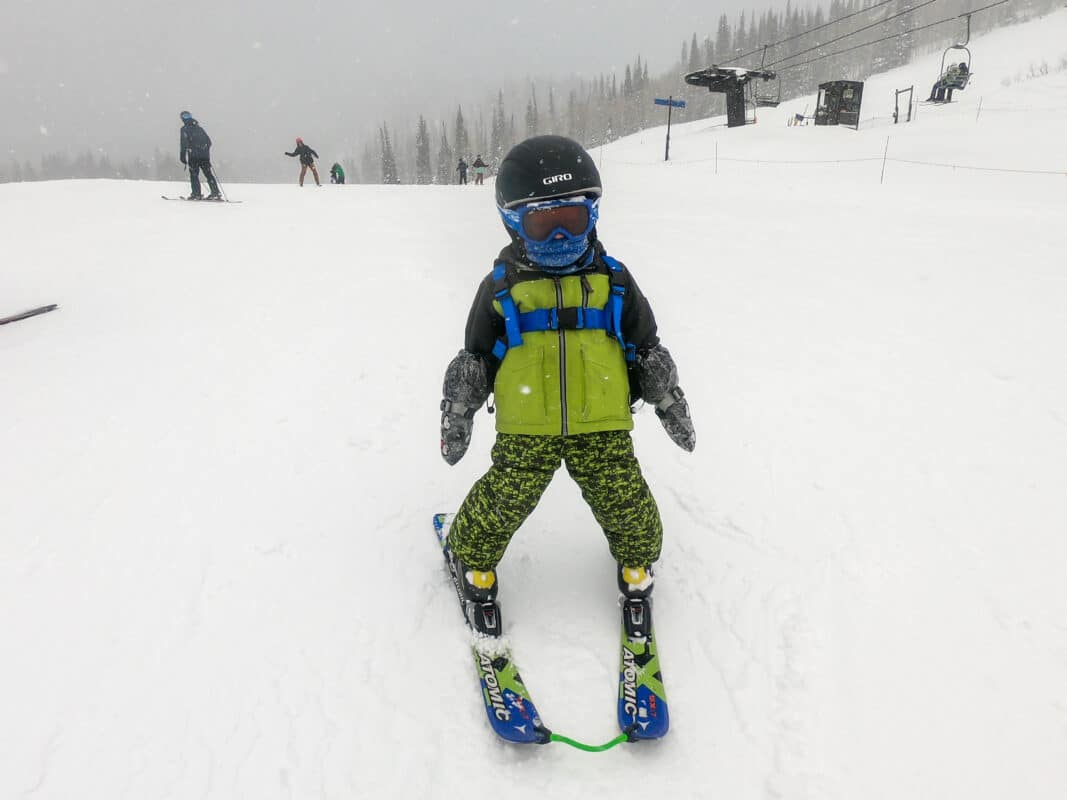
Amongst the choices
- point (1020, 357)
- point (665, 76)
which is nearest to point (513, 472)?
point (1020, 357)

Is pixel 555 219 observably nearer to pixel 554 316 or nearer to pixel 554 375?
pixel 554 316

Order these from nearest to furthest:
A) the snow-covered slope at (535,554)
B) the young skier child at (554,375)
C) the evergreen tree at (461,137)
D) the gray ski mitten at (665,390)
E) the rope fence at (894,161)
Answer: the snow-covered slope at (535,554) < the young skier child at (554,375) < the gray ski mitten at (665,390) < the rope fence at (894,161) < the evergreen tree at (461,137)

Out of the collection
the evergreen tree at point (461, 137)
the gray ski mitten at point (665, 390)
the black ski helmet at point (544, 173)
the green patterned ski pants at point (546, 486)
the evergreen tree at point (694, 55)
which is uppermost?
the evergreen tree at point (694, 55)

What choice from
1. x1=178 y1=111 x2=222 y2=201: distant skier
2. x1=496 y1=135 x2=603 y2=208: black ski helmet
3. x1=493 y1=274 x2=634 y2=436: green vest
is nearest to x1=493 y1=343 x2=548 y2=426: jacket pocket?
x1=493 y1=274 x2=634 y2=436: green vest

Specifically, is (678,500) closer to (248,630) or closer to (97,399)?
(248,630)

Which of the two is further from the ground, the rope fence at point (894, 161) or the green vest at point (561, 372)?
the rope fence at point (894, 161)

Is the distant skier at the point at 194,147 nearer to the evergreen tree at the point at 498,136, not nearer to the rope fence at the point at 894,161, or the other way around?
the rope fence at the point at 894,161

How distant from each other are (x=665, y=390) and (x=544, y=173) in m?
1.07

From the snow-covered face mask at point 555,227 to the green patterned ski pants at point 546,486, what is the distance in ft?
2.49

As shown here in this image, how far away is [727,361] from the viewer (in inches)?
204

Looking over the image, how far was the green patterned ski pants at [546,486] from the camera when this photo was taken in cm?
237

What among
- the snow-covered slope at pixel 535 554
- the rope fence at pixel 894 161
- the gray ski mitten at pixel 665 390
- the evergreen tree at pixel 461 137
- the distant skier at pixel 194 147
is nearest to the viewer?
the snow-covered slope at pixel 535 554

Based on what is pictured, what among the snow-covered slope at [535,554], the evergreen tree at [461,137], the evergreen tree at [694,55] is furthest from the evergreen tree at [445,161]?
the snow-covered slope at [535,554]

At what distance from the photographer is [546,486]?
2459 mm
